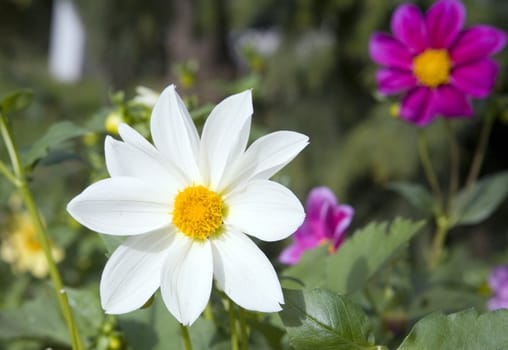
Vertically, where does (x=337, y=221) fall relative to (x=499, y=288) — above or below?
above

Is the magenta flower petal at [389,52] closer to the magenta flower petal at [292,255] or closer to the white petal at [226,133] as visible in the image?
the magenta flower petal at [292,255]

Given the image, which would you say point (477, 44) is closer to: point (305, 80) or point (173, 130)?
point (173, 130)

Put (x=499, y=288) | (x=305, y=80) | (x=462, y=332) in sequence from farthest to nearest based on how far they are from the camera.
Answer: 1. (x=305, y=80)
2. (x=499, y=288)
3. (x=462, y=332)

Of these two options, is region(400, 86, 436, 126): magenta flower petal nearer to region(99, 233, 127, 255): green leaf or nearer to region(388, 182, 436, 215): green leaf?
region(388, 182, 436, 215): green leaf

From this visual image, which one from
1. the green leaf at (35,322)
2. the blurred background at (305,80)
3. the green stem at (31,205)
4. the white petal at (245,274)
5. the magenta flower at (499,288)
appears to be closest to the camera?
the white petal at (245,274)

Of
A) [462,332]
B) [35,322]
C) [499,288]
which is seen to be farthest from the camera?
[499,288]

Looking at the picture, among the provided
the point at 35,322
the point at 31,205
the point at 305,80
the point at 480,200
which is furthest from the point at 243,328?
the point at 305,80

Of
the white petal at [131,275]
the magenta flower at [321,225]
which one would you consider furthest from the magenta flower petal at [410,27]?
the white petal at [131,275]
